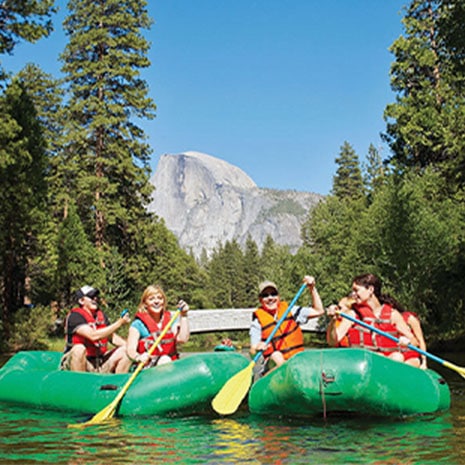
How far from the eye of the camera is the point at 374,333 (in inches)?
263

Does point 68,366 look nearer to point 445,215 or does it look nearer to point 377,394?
point 377,394

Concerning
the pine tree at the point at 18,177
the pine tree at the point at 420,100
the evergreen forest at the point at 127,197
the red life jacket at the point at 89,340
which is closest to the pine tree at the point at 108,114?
the evergreen forest at the point at 127,197

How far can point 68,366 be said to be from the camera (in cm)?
759

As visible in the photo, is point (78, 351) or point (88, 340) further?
point (88, 340)

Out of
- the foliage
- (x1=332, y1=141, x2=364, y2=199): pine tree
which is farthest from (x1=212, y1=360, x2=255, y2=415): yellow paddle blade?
(x1=332, y1=141, x2=364, y2=199): pine tree

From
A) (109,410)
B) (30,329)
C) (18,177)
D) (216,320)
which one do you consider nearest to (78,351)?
(109,410)

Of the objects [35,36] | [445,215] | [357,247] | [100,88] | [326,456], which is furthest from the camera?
[100,88]

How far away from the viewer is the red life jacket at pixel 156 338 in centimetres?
705

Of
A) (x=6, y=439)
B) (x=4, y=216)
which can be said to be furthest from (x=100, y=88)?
(x=6, y=439)

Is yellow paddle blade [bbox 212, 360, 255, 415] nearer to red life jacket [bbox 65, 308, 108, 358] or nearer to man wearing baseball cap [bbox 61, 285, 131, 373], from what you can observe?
man wearing baseball cap [bbox 61, 285, 131, 373]

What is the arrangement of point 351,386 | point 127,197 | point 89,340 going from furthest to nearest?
point 127,197 → point 89,340 → point 351,386

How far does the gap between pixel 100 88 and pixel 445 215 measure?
14997mm

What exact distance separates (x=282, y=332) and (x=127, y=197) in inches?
845

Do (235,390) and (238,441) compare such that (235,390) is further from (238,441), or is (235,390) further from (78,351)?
(78,351)
